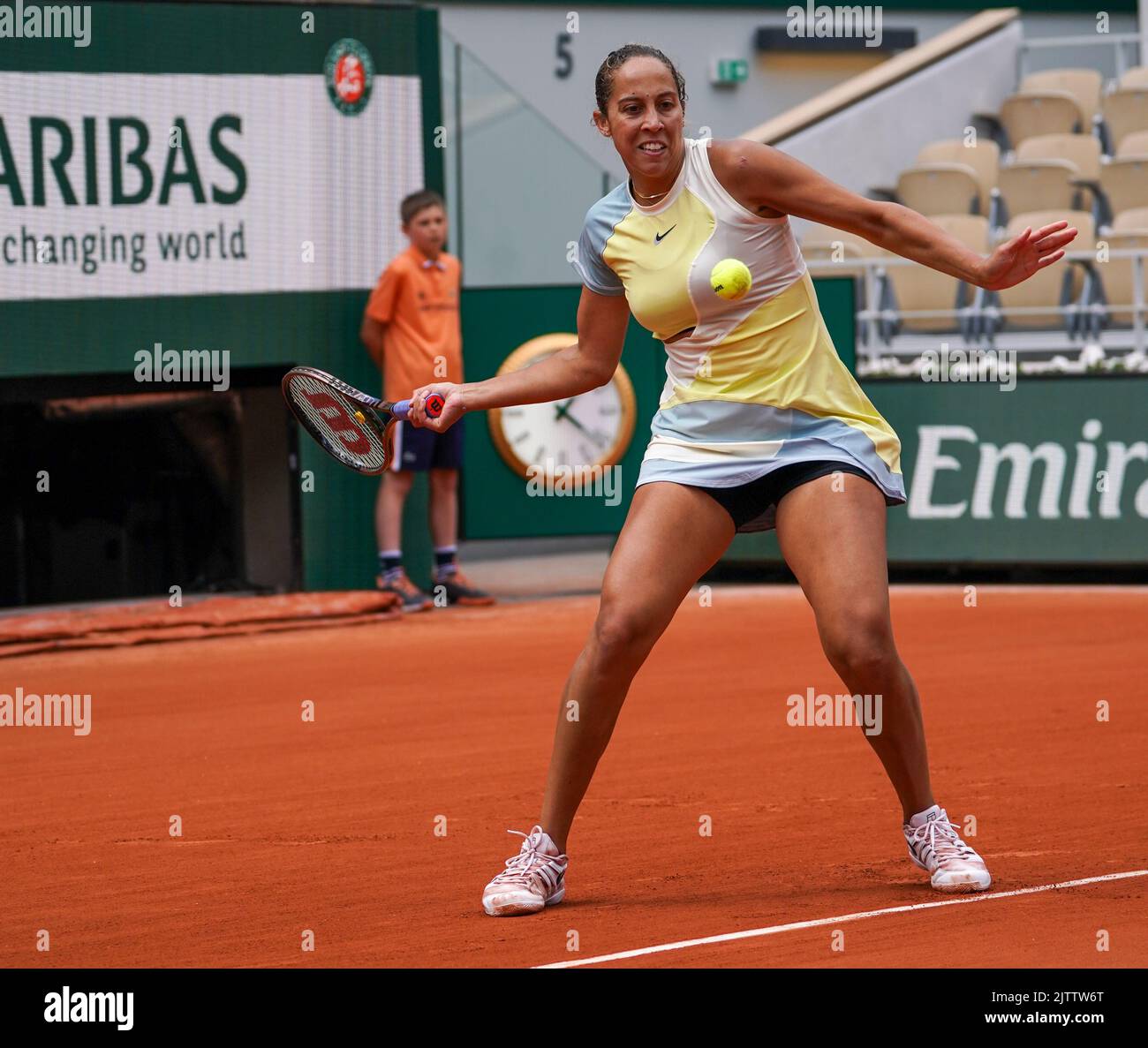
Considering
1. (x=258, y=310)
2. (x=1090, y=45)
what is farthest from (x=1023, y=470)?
(x=1090, y=45)

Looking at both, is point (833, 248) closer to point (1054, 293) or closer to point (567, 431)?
point (1054, 293)

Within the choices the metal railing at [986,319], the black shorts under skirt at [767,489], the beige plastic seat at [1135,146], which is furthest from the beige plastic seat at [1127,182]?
the black shorts under skirt at [767,489]

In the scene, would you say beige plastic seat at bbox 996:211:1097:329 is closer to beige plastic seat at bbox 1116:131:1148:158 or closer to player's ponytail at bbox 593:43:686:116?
beige plastic seat at bbox 1116:131:1148:158

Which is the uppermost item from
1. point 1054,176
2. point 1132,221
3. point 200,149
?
point 1054,176

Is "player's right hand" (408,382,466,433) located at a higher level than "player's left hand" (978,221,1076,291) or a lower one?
lower

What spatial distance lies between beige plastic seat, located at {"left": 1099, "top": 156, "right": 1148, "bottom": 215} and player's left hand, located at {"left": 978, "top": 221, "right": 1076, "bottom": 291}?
11116 mm

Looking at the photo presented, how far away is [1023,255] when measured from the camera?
4.11 metres

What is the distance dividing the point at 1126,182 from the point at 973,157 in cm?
121

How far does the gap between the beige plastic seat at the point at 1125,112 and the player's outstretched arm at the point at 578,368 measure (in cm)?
1188

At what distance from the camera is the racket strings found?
5.18 meters

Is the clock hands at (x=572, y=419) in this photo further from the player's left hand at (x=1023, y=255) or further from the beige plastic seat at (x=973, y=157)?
the player's left hand at (x=1023, y=255)

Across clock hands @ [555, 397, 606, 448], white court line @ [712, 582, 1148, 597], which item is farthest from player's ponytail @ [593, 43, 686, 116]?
clock hands @ [555, 397, 606, 448]

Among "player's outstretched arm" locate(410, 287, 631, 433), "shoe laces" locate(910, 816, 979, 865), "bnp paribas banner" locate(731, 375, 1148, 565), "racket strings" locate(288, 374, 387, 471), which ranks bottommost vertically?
"shoe laces" locate(910, 816, 979, 865)
